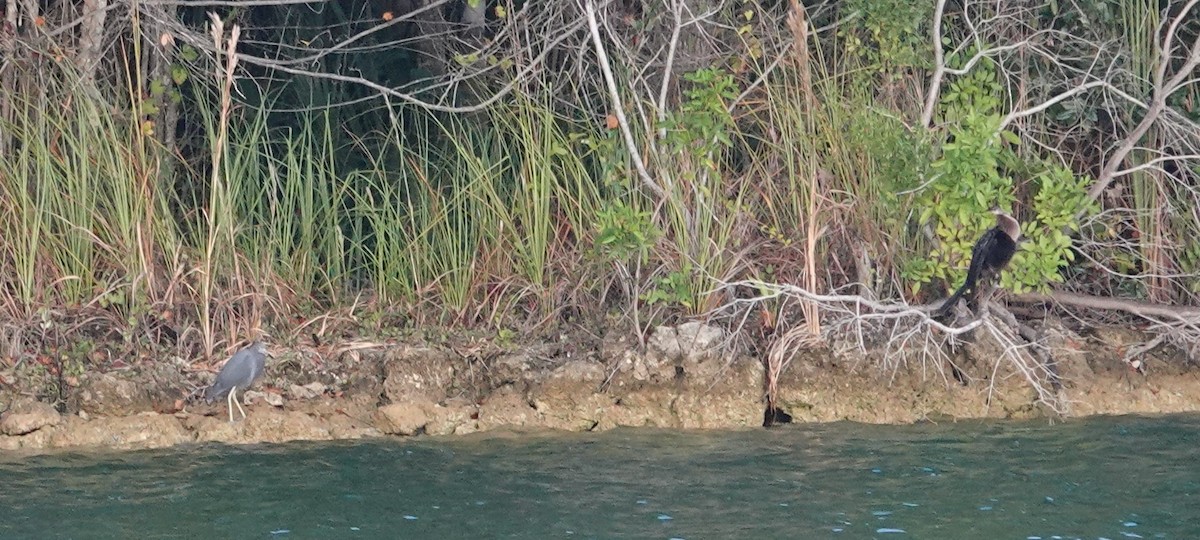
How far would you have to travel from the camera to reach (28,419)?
20.2ft

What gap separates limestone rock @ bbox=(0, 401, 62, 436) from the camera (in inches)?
241

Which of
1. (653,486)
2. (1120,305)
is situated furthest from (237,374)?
(1120,305)

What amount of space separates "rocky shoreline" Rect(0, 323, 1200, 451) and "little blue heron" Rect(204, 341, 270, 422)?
162mm

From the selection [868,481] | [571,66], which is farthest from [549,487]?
[571,66]

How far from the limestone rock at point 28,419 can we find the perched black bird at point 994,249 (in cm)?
411

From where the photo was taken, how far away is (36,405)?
6250mm

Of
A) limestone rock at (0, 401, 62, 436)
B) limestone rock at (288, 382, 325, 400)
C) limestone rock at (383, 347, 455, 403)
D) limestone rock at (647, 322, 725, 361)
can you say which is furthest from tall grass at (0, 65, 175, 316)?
limestone rock at (647, 322, 725, 361)

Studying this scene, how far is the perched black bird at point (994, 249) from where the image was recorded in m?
6.31

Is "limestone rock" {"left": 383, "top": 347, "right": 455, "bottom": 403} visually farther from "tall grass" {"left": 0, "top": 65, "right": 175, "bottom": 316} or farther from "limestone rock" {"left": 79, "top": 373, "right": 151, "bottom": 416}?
"tall grass" {"left": 0, "top": 65, "right": 175, "bottom": 316}

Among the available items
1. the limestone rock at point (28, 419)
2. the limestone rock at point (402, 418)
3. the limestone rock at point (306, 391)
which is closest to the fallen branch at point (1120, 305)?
the limestone rock at point (402, 418)

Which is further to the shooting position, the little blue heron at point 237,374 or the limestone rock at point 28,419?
the little blue heron at point 237,374

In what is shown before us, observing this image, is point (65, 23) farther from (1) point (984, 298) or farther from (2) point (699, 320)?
(1) point (984, 298)

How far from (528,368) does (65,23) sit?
286cm

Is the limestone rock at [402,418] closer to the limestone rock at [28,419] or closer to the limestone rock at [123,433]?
the limestone rock at [123,433]
